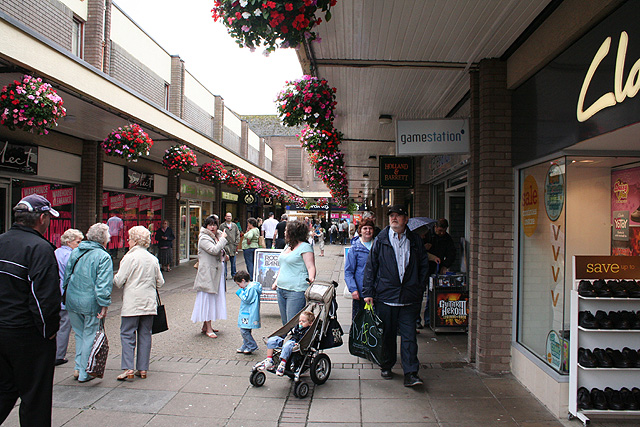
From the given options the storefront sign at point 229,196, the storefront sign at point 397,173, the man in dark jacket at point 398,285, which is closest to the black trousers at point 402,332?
the man in dark jacket at point 398,285

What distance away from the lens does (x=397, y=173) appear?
10656 mm

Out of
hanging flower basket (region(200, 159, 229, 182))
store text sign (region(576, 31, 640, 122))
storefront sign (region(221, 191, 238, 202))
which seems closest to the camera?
store text sign (region(576, 31, 640, 122))

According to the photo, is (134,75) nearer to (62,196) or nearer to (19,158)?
(62,196)

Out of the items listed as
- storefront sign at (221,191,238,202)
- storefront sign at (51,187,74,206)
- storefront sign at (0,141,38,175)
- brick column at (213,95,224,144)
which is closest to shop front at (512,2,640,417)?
storefront sign at (0,141,38,175)

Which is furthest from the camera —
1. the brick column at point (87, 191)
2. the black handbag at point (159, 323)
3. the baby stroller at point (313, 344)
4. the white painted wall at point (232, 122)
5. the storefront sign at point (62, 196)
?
the white painted wall at point (232, 122)

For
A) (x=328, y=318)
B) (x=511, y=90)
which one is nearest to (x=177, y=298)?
(x=328, y=318)

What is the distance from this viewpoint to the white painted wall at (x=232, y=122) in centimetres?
2558

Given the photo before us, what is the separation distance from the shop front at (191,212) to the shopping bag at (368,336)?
1348cm

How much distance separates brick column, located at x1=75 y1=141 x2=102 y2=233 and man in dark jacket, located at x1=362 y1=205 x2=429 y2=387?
29.8 ft

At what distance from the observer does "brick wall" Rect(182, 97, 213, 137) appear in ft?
59.4

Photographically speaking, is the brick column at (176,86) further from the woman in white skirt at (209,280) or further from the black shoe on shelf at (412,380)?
the black shoe on shelf at (412,380)

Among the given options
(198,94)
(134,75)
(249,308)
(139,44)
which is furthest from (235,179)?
(249,308)

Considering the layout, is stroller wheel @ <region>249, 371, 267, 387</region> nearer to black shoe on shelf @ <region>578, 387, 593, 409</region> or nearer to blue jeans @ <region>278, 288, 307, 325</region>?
blue jeans @ <region>278, 288, 307, 325</region>

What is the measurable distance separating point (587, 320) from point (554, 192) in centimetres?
121
